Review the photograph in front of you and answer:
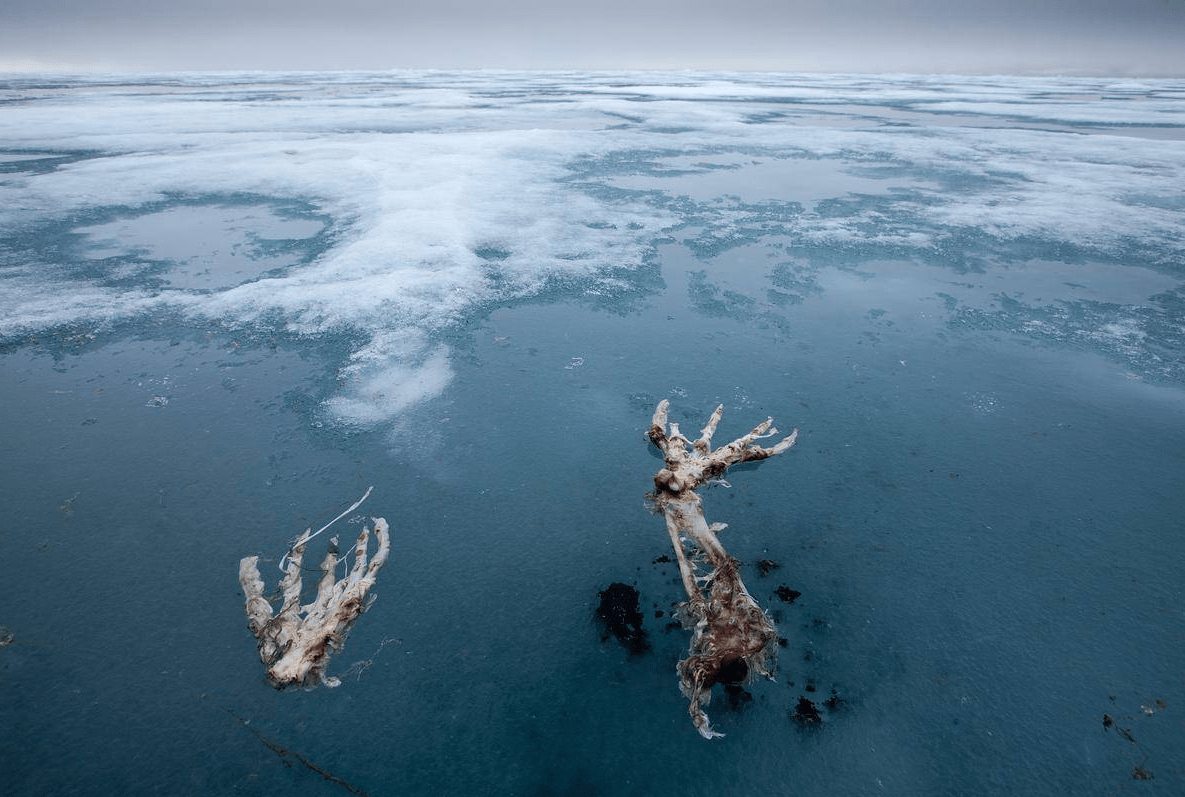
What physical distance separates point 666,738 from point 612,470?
1910 mm

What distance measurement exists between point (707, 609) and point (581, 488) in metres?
1.39

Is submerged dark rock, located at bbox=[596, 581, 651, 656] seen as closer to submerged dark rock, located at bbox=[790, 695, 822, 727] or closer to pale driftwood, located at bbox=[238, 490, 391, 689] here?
submerged dark rock, located at bbox=[790, 695, 822, 727]

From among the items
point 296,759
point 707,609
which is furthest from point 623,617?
point 296,759

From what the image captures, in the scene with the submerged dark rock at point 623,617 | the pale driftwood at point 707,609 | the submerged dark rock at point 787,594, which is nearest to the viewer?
the pale driftwood at point 707,609

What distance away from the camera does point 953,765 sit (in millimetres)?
2625

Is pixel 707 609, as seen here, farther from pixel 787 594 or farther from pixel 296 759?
pixel 296 759

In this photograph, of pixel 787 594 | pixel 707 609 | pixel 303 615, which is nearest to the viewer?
pixel 707 609

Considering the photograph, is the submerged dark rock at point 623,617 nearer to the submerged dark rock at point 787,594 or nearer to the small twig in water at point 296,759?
the submerged dark rock at point 787,594

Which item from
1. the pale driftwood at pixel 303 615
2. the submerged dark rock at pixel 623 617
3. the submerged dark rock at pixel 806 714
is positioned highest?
the pale driftwood at pixel 303 615

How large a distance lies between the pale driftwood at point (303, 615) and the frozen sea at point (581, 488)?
0.11 m

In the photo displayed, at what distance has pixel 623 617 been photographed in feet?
10.6

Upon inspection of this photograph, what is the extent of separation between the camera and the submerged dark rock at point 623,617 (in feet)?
10.3

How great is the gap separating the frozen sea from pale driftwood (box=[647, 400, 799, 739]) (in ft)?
0.40

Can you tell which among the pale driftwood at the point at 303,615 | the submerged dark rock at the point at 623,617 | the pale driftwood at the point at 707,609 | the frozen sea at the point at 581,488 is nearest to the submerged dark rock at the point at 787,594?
the frozen sea at the point at 581,488
